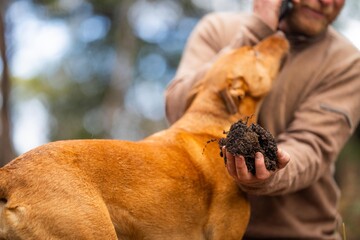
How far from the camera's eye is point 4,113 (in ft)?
33.2

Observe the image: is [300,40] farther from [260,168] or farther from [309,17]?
[260,168]

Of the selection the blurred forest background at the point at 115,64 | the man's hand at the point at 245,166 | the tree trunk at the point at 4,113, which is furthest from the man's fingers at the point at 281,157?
the blurred forest background at the point at 115,64

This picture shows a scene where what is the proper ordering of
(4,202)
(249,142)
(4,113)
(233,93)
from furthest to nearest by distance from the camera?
(4,113)
(233,93)
(249,142)
(4,202)

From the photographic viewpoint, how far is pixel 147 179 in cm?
427

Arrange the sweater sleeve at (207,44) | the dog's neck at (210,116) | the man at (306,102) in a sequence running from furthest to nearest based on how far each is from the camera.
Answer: the sweater sleeve at (207,44) < the man at (306,102) < the dog's neck at (210,116)

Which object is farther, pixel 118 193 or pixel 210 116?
pixel 210 116

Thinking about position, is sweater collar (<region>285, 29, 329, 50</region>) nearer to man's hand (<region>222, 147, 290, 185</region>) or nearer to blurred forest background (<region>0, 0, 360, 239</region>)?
man's hand (<region>222, 147, 290, 185</region>)

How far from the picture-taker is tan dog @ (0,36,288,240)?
3727 mm

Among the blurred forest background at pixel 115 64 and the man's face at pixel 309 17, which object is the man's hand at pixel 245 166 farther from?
the blurred forest background at pixel 115 64

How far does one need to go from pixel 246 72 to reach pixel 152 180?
1335mm

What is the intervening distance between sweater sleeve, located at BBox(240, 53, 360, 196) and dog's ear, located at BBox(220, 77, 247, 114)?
0.49 m

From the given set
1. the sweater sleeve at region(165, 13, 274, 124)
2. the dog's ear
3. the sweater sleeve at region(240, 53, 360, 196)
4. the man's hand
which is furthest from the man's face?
the man's hand

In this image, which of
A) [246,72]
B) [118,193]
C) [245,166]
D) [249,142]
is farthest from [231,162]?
[246,72]

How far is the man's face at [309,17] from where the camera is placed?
18.5ft
